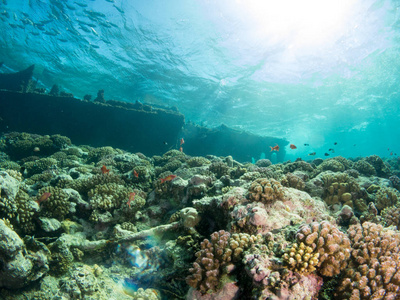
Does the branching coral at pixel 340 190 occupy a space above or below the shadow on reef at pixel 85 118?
below

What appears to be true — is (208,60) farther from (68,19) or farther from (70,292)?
(70,292)

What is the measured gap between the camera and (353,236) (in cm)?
312

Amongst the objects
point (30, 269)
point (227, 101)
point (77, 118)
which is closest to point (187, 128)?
point (227, 101)

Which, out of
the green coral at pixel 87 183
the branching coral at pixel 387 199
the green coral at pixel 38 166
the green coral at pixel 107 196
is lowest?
the green coral at pixel 107 196

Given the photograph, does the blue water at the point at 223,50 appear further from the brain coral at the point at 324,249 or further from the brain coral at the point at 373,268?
the brain coral at the point at 324,249

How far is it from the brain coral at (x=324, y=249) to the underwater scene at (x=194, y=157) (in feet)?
0.06

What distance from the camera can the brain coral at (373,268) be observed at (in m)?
2.38

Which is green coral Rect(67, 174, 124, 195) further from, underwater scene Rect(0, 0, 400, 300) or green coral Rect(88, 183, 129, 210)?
green coral Rect(88, 183, 129, 210)

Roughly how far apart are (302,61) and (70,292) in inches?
908

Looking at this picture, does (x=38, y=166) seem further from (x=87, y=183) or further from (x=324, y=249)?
(x=324, y=249)

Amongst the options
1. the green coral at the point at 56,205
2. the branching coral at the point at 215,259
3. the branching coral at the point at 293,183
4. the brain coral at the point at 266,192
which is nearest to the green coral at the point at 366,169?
the branching coral at the point at 293,183

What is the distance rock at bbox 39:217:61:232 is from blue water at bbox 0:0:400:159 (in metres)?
17.1

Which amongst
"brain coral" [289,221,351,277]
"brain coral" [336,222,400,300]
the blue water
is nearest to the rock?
"brain coral" [289,221,351,277]

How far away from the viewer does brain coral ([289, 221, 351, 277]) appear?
2.50m
